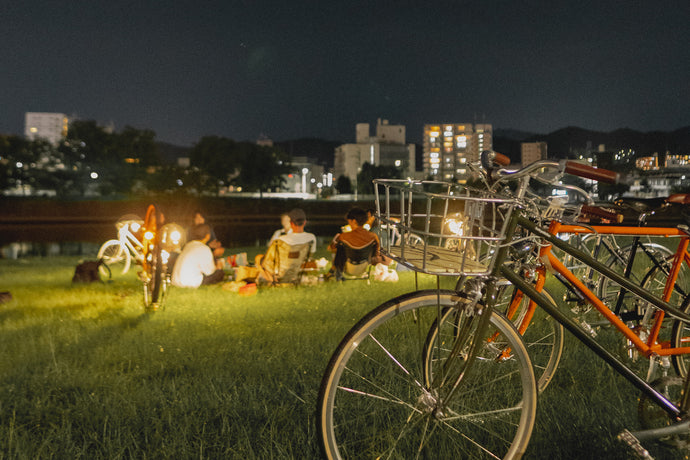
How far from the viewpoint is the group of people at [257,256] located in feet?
25.5

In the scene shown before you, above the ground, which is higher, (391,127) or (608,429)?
(391,127)

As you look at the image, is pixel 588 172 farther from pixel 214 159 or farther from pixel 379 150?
pixel 379 150

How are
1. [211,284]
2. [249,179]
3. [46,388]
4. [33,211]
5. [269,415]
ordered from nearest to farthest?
[269,415], [46,388], [211,284], [33,211], [249,179]

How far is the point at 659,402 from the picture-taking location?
2463 millimetres

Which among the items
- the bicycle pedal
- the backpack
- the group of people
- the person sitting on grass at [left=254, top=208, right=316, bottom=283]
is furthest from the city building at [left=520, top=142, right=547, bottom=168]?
the backpack

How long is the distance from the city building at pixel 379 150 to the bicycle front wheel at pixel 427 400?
6409 inches

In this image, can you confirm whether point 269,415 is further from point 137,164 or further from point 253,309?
point 137,164

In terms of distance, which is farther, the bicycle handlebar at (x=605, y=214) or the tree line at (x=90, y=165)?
the tree line at (x=90, y=165)

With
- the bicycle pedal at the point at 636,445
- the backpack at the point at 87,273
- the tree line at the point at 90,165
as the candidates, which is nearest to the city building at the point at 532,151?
the bicycle pedal at the point at 636,445

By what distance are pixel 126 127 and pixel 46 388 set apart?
6997 centimetres

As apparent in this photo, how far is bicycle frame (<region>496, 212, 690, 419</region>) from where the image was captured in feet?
7.27

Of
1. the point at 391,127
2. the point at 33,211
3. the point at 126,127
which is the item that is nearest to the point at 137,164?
the point at 126,127

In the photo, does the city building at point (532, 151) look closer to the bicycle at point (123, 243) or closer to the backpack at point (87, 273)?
the backpack at point (87, 273)

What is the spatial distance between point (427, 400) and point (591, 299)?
3.16 ft
